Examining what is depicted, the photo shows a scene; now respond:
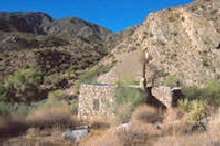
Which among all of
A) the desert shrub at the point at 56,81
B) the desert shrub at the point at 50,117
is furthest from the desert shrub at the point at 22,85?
the desert shrub at the point at 50,117

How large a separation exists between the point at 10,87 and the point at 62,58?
108 ft

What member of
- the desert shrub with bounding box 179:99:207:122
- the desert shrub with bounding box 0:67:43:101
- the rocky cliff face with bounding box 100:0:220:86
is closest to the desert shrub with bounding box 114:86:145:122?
the desert shrub with bounding box 179:99:207:122

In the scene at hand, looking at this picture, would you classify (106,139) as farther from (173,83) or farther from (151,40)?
(151,40)

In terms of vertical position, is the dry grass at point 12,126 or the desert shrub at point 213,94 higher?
the desert shrub at point 213,94

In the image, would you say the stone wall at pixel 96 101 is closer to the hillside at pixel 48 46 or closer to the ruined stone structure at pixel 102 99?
the ruined stone structure at pixel 102 99

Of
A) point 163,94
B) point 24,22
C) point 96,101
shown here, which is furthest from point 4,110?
point 24,22

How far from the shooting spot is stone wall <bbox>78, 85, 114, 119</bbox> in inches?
1147

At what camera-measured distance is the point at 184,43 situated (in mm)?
49031

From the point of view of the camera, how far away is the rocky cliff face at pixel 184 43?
148 ft

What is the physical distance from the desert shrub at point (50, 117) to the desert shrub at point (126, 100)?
2.72m

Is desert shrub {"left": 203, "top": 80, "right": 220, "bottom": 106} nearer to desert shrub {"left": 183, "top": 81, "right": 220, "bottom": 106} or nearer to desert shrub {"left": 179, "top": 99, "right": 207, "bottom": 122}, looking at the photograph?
desert shrub {"left": 183, "top": 81, "right": 220, "bottom": 106}

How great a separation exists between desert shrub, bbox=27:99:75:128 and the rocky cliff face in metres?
16.2

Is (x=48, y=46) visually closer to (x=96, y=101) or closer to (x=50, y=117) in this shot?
(x=96, y=101)

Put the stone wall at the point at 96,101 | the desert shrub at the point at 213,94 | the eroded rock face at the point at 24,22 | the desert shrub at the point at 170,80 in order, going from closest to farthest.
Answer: the stone wall at the point at 96,101, the desert shrub at the point at 213,94, the desert shrub at the point at 170,80, the eroded rock face at the point at 24,22
